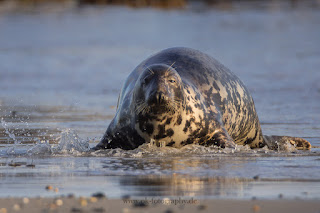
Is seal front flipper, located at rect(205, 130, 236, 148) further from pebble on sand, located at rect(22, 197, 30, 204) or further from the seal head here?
pebble on sand, located at rect(22, 197, 30, 204)

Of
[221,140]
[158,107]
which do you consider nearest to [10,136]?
[158,107]

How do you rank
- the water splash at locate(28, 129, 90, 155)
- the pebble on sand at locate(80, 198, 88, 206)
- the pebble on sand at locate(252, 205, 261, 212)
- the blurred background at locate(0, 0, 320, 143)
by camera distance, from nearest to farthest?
the pebble on sand at locate(252, 205, 261, 212) < the pebble on sand at locate(80, 198, 88, 206) < the water splash at locate(28, 129, 90, 155) < the blurred background at locate(0, 0, 320, 143)

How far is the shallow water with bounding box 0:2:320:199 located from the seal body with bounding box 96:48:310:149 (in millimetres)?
169

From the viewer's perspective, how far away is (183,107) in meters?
7.19

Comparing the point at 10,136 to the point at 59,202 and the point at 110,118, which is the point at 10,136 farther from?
the point at 59,202

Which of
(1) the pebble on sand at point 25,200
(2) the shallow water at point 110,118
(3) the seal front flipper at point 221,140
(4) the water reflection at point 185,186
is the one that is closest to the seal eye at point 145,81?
(2) the shallow water at point 110,118

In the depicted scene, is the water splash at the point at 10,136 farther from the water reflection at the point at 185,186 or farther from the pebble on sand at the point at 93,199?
the pebble on sand at the point at 93,199

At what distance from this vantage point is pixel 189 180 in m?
5.74

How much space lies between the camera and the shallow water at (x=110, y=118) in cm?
560

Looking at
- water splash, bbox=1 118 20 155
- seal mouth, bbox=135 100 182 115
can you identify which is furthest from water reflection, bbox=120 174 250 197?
water splash, bbox=1 118 20 155

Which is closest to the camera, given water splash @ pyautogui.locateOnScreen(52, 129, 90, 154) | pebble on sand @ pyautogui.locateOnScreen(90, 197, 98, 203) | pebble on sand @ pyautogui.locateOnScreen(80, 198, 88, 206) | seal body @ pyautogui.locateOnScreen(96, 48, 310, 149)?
pebble on sand @ pyautogui.locateOnScreen(80, 198, 88, 206)

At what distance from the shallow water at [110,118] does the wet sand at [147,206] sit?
202mm

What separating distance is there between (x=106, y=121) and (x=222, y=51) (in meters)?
13.6

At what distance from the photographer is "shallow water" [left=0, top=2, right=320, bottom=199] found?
5602mm
